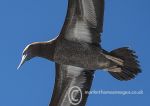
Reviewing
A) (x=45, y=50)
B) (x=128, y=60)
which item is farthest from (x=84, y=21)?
(x=128, y=60)

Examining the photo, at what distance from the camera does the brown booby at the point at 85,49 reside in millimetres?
8688

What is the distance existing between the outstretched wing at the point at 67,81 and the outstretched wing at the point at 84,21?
769mm

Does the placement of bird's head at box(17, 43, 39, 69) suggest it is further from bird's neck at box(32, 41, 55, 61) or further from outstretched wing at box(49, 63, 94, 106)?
outstretched wing at box(49, 63, 94, 106)

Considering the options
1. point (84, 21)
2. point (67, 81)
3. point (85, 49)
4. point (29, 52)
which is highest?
point (84, 21)

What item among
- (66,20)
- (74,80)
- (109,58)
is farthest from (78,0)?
(74,80)

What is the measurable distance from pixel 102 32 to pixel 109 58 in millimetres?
382

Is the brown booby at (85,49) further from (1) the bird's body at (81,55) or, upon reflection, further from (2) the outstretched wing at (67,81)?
(2) the outstretched wing at (67,81)

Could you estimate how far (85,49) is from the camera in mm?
8789

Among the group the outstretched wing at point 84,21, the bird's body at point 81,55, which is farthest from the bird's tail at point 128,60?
the outstretched wing at point 84,21

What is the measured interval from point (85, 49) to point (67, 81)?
1.15 meters

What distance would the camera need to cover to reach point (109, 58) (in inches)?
341

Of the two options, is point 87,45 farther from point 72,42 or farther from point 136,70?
point 136,70

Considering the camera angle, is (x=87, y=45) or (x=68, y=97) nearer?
(x=87, y=45)

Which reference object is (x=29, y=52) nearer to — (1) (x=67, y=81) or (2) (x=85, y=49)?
(2) (x=85, y=49)
